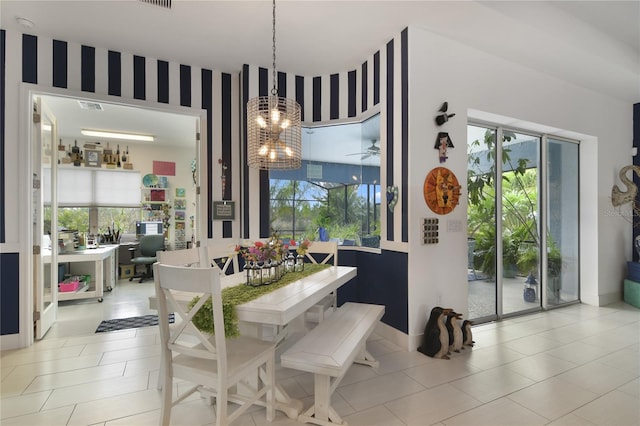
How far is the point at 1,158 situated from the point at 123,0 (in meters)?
1.87

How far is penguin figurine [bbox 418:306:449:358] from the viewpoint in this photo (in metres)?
2.77

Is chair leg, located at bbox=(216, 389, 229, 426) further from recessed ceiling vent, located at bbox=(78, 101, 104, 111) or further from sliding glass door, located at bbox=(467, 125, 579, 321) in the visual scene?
recessed ceiling vent, located at bbox=(78, 101, 104, 111)

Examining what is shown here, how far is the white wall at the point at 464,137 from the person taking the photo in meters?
2.98

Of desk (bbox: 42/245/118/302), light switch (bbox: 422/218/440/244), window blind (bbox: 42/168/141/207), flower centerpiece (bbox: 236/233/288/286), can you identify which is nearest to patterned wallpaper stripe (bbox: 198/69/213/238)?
flower centerpiece (bbox: 236/233/288/286)

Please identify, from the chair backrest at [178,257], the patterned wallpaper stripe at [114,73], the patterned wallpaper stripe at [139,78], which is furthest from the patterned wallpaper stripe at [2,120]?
the chair backrest at [178,257]

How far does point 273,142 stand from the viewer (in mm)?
2514

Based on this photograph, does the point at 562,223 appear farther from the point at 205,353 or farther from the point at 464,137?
the point at 205,353

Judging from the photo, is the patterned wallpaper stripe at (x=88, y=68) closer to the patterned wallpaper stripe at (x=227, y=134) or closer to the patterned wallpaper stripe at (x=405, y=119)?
the patterned wallpaper stripe at (x=227, y=134)

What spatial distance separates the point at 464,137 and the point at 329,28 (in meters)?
1.72

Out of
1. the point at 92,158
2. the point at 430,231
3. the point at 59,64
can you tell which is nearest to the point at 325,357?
the point at 430,231

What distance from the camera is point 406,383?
233cm

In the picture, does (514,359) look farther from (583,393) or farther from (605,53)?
(605,53)

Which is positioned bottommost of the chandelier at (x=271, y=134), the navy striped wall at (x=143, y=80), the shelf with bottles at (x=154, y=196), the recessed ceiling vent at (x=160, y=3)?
the shelf with bottles at (x=154, y=196)

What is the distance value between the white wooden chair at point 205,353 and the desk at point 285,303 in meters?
0.14
